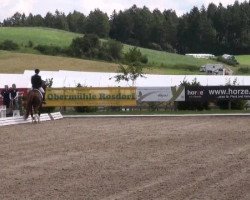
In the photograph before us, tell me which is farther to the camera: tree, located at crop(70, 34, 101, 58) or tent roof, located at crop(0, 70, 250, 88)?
tree, located at crop(70, 34, 101, 58)

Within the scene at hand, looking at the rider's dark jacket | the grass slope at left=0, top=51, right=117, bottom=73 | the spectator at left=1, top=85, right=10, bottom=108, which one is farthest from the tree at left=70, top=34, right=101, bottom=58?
the rider's dark jacket

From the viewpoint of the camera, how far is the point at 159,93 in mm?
41000

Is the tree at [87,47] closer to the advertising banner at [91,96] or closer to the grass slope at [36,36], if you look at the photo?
the grass slope at [36,36]

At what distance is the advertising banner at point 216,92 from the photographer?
40625 millimetres

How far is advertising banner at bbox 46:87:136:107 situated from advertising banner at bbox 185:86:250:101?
332cm

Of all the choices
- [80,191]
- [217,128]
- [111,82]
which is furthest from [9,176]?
[111,82]

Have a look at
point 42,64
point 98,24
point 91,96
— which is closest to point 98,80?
point 91,96

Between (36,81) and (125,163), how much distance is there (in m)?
13.7

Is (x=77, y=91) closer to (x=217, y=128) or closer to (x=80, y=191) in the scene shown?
(x=217, y=128)

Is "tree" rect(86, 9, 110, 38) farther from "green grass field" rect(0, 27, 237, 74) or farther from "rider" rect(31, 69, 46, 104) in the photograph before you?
"rider" rect(31, 69, 46, 104)

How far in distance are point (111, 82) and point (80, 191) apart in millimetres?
45471

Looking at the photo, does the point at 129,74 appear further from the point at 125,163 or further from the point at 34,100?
the point at 125,163

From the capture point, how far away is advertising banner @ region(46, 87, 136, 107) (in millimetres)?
40531

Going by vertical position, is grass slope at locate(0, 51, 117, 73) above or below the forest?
below
